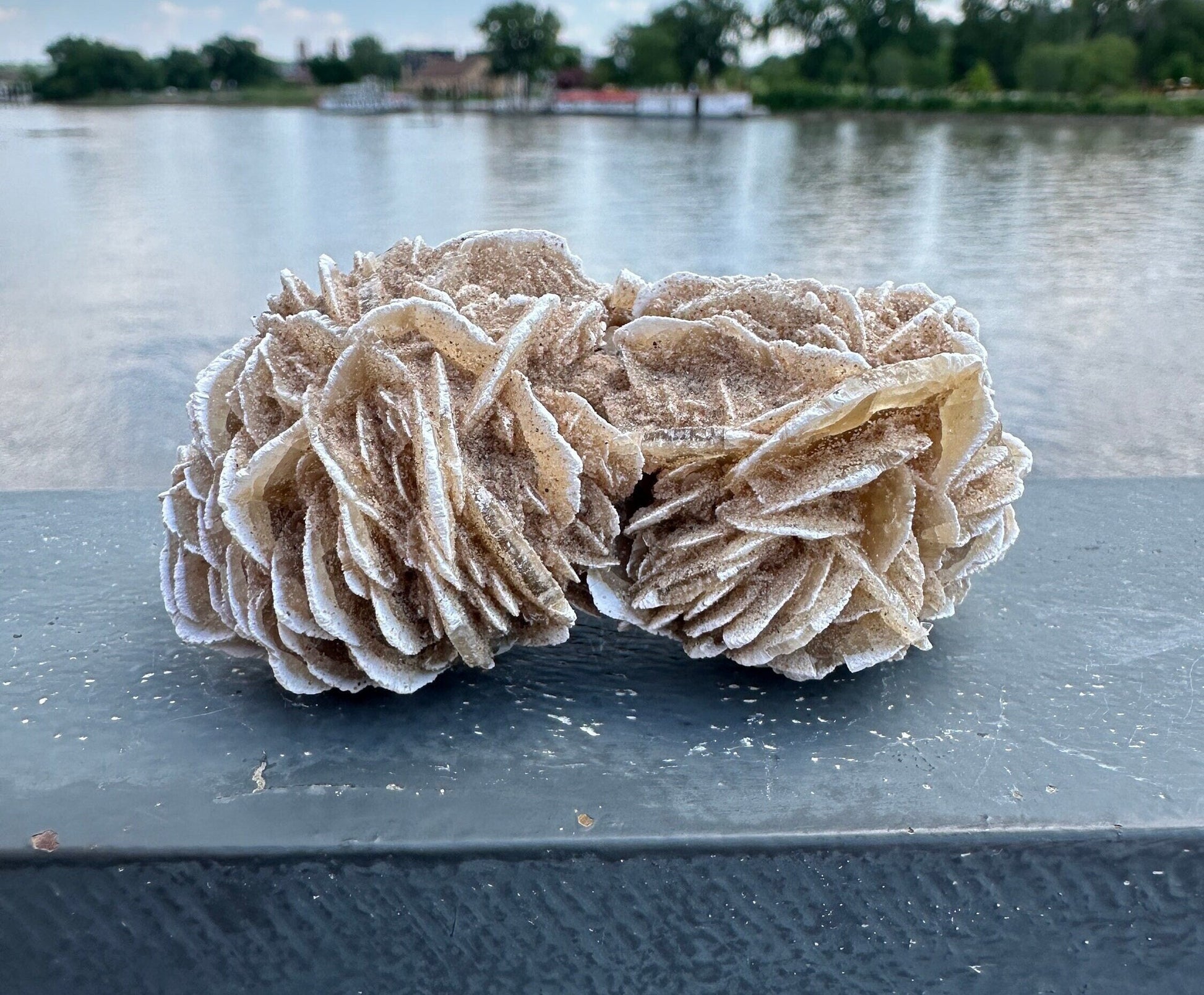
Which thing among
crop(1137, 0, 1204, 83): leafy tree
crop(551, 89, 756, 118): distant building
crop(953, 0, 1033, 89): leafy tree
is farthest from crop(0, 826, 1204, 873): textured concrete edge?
crop(953, 0, 1033, 89): leafy tree

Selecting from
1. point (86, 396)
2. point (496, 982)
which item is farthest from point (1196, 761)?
point (86, 396)

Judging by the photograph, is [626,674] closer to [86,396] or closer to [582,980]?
[582,980]

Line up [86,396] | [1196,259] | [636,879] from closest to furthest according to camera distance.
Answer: [636,879] → [86,396] → [1196,259]

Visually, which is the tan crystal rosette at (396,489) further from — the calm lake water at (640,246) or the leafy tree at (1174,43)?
the leafy tree at (1174,43)

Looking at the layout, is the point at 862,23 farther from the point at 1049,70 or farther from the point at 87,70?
the point at 87,70

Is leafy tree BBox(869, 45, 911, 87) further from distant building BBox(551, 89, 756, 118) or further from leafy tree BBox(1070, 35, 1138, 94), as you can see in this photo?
leafy tree BBox(1070, 35, 1138, 94)

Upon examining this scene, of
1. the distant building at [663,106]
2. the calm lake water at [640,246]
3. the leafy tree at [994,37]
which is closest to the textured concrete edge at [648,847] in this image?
the calm lake water at [640,246]
